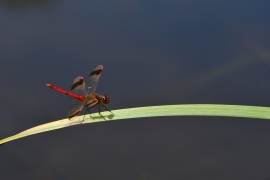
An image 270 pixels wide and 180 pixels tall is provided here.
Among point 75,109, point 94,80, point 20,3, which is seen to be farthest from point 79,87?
point 20,3

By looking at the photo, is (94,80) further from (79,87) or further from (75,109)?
(75,109)

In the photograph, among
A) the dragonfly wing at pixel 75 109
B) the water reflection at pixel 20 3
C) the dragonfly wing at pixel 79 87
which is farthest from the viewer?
the water reflection at pixel 20 3

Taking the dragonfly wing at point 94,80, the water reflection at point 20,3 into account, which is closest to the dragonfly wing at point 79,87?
the dragonfly wing at point 94,80

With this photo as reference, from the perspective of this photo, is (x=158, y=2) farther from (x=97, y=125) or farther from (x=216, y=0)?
(x=97, y=125)

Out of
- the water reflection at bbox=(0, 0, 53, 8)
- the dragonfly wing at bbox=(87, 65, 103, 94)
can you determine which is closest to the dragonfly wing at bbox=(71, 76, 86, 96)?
the dragonfly wing at bbox=(87, 65, 103, 94)

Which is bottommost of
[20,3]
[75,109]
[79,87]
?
[75,109]

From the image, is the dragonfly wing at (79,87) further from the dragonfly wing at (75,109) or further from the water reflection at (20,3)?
the water reflection at (20,3)

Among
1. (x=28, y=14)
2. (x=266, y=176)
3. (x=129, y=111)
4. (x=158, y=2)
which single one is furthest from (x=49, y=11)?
(x=129, y=111)

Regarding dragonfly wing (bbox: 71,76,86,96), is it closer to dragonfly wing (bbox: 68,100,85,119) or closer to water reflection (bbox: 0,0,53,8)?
dragonfly wing (bbox: 68,100,85,119)
